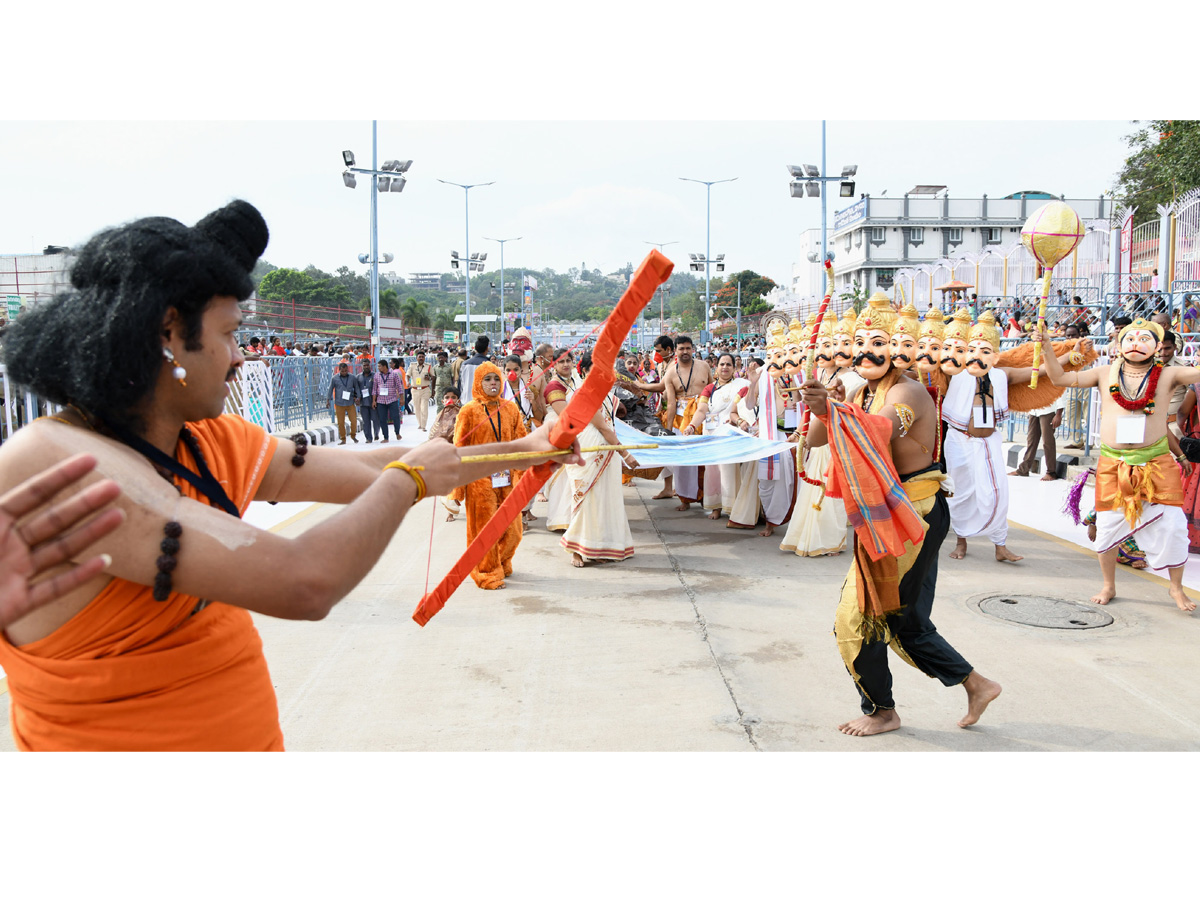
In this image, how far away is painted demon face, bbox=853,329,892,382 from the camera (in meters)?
4.04

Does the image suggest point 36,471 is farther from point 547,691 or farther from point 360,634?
point 360,634

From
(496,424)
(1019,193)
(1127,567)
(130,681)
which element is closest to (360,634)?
(496,424)

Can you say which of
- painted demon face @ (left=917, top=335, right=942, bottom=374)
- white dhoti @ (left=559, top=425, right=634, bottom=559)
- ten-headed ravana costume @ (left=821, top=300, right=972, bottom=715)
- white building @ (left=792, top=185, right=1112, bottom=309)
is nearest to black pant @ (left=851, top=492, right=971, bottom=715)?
ten-headed ravana costume @ (left=821, top=300, right=972, bottom=715)

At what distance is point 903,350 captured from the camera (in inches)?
159

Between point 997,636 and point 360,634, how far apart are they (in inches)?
149

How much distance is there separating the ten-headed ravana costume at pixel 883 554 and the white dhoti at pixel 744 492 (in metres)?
4.48

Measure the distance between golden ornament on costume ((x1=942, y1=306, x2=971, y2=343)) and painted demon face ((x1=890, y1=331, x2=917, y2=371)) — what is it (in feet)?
1.80

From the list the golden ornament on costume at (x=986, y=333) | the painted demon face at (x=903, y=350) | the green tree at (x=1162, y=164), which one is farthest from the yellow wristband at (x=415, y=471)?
the green tree at (x=1162, y=164)

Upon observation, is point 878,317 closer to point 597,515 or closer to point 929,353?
point 929,353

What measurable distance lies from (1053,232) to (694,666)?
343 cm

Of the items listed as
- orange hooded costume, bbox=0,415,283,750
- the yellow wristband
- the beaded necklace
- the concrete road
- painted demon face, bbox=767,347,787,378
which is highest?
painted demon face, bbox=767,347,787,378

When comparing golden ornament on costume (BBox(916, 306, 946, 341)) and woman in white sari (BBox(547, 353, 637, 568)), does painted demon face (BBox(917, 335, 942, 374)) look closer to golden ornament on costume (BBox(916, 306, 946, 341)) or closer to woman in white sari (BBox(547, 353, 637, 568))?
golden ornament on costume (BBox(916, 306, 946, 341))

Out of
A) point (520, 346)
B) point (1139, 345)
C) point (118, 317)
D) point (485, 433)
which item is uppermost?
point (520, 346)

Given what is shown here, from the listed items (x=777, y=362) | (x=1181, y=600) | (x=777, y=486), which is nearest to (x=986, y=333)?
(x=777, y=362)
